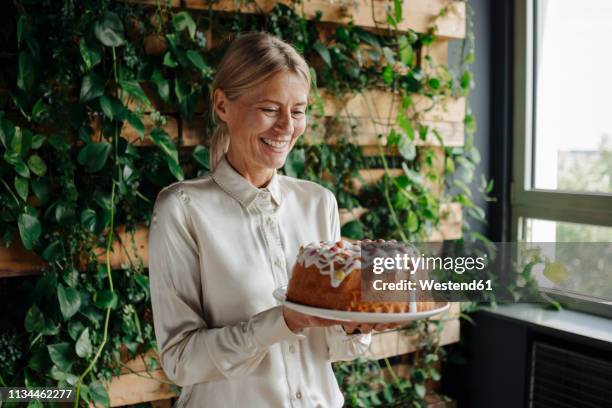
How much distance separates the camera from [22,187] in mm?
1695

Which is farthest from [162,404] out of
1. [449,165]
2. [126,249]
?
[449,165]

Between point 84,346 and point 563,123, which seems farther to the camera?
point 563,123

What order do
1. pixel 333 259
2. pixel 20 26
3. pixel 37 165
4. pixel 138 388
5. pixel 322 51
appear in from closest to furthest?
pixel 333 259 → pixel 20 26 → pixel 37 165 → pixel 138 388 → pixel 322 51

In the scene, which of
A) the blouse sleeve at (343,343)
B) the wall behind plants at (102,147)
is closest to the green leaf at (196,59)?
the wall behind plants at (102,147)

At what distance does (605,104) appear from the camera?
2.51 m

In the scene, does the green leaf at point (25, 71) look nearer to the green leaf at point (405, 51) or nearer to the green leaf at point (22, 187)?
the green leaf at point (22, 187)

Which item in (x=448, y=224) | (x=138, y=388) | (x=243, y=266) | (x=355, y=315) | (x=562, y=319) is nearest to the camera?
(x=355, y=315)

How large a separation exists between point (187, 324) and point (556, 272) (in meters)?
1.82

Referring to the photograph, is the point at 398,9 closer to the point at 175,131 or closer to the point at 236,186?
the point at 175,131

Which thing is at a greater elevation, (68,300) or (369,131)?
(369,131)

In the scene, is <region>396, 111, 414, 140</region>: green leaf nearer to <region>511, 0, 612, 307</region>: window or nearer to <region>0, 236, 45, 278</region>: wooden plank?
<region>511, 0, 612, 307</region>: window

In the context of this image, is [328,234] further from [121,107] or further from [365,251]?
[121,107]

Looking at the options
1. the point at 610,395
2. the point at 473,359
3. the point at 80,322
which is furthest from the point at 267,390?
the point at 473,359

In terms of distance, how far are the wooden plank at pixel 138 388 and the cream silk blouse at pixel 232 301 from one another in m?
0.64
